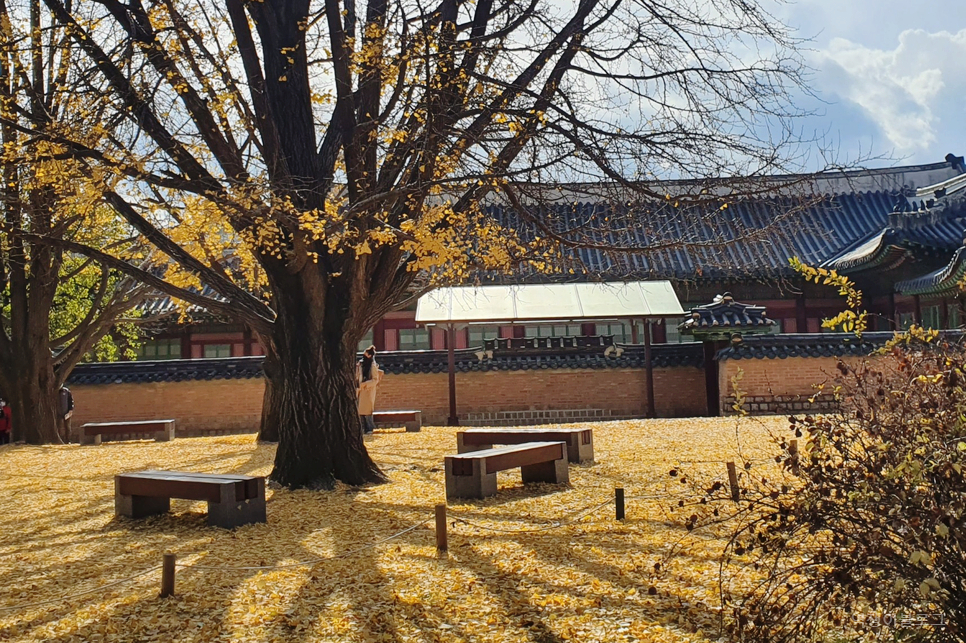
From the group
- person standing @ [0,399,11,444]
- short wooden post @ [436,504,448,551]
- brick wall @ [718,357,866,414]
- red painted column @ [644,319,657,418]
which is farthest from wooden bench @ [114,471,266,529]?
brick wall @ [718,357,866,414]

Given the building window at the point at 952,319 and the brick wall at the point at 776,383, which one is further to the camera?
the building window at the point at 952,319

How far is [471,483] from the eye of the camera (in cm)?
779

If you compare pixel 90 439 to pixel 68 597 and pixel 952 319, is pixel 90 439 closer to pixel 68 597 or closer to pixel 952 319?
pixel 68 597

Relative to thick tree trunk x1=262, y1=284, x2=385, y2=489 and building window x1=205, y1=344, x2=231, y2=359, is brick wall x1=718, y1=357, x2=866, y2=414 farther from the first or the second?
building window x1=205, y1=344, x2=231, y2=359

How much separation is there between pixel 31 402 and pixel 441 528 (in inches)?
465

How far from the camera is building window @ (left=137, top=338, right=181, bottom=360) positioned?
77.1 ft

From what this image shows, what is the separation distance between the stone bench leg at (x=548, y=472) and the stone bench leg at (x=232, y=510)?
278cm

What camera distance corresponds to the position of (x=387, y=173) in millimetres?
8289

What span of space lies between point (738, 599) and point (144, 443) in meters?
13.3

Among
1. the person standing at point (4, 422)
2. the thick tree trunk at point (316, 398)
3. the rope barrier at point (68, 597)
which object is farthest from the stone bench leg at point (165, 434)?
the rope barrier at point (68, 597)

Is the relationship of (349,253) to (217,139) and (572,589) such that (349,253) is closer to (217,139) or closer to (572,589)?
(217,139)

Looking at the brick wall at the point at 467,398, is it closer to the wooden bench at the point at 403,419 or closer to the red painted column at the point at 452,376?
the red painted column at the point at 452,376

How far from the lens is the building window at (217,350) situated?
23.3 metres

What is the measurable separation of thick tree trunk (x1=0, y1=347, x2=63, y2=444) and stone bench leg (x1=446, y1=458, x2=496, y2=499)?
10.1 meters
